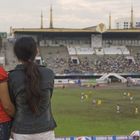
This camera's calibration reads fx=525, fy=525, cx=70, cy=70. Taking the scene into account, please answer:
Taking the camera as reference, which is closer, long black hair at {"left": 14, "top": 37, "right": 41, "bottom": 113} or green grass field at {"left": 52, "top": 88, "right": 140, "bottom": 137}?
long black hair at {"left": 14, "top": 37, "right": 41, "bottom": 113}

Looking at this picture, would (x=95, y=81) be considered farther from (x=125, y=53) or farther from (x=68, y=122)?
(x=68, y=122)

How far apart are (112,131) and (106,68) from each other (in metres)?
72.1

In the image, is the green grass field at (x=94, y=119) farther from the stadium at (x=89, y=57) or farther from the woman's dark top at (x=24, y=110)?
the woman's dark top at (x=24, y=110)

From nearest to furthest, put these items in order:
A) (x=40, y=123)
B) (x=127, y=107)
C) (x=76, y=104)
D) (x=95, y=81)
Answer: (x=40, y=123), (x=127, y=107), (x=76, y=104), (x=95, y=81)

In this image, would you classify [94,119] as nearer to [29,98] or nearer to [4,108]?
[4,108]

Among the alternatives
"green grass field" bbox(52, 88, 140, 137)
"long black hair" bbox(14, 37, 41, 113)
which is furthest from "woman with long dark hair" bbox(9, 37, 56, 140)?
"green grass field" bbox(52, 88, 140, 137)

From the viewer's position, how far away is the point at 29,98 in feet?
18.6

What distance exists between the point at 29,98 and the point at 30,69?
0.32m

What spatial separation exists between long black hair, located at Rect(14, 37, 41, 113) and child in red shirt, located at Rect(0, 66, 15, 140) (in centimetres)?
23

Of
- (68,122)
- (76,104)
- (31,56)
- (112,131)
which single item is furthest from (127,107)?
(31,56)

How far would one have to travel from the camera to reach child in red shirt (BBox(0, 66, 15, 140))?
5.73m

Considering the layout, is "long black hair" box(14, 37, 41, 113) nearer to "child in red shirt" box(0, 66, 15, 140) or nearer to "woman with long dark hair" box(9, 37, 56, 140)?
"woman with long dark hair" box(9, 37, 56, 140)

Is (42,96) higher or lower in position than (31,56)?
lower

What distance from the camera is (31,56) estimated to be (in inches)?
232
